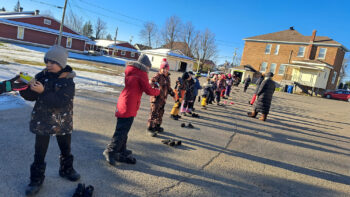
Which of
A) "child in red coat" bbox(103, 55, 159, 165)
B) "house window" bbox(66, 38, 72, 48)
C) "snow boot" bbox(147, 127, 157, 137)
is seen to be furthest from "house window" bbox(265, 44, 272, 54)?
"child in red coat" bbox(103, 55, 159, 165)

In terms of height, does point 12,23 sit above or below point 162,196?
above

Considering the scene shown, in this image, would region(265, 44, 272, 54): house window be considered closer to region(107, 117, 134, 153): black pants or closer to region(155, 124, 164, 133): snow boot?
region(155, 124, 164, 133): snow boot

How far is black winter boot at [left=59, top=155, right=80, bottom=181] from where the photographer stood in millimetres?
2973

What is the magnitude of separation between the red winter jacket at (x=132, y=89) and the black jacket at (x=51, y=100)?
1.01 meters

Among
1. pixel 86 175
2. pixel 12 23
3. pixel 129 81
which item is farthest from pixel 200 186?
pixel 12 23

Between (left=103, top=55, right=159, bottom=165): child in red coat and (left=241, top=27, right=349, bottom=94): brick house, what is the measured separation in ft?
112

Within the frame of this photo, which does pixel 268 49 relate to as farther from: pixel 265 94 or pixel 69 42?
pixel 69 42

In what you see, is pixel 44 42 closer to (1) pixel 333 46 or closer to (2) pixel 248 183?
(2) pixel 248 183

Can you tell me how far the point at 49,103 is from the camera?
8.34 feet

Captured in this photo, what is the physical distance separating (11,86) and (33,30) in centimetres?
4437

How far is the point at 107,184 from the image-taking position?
3.06 meters

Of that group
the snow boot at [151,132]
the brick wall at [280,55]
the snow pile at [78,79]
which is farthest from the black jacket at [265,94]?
the brick wall at [280,55]

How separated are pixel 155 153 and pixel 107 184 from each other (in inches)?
54.7

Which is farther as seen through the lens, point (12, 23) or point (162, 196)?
point (12, 23)
